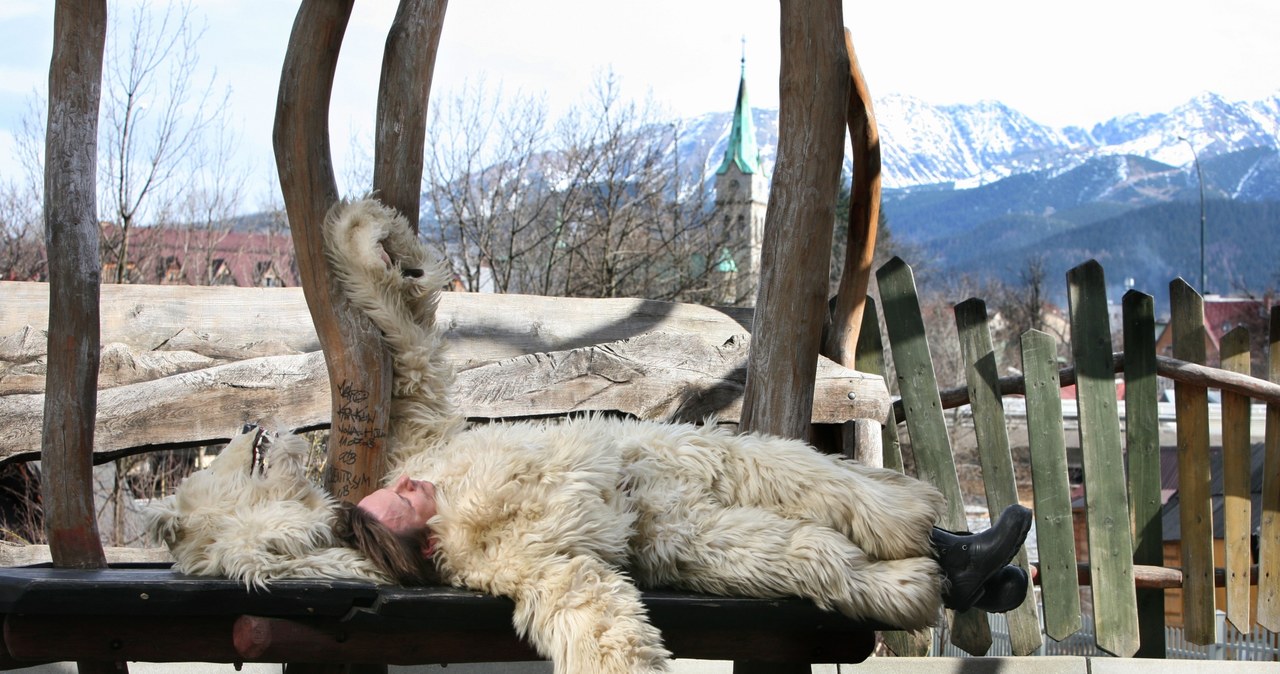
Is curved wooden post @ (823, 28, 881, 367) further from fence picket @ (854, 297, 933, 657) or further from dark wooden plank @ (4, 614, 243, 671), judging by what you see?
dark wooden plank @ (4, 614, 243, 671)

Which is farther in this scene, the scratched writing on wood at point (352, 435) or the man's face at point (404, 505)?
the scratched writing on wood at point (352, 435)

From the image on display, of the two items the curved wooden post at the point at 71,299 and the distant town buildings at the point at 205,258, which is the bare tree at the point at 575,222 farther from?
the curved wooden post at the point at 71,299

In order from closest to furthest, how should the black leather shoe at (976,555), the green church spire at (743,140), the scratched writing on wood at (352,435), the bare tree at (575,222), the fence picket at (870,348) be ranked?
the black leather shoe at (976,555), the scratched writing on wood at (352,435), the fence picket at (870,348), the bare tree at (575,222), the green church spire at (743,140)

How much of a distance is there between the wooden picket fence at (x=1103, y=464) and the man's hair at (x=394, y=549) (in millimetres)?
2287

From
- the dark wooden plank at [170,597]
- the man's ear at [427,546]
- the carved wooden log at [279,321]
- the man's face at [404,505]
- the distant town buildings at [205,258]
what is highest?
the distant town buildings at [205,258]

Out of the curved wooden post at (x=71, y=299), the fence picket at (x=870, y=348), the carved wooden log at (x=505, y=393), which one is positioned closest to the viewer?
the curved wooden post at (x=71, y=299)

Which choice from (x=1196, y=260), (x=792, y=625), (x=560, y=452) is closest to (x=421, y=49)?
(x=560, y=452)

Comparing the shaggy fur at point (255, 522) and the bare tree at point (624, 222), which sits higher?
the bare tree at point (624, 222)

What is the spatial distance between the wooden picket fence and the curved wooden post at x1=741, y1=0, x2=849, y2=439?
2.87 ft

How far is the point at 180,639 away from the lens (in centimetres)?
204

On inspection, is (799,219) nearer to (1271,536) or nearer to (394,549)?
(394,549)

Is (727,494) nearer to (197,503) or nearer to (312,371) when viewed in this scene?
(197,503)

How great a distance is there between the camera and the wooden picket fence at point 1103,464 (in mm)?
3996

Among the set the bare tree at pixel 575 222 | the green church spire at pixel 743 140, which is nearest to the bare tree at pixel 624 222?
the bare tree at pixel 575 222
